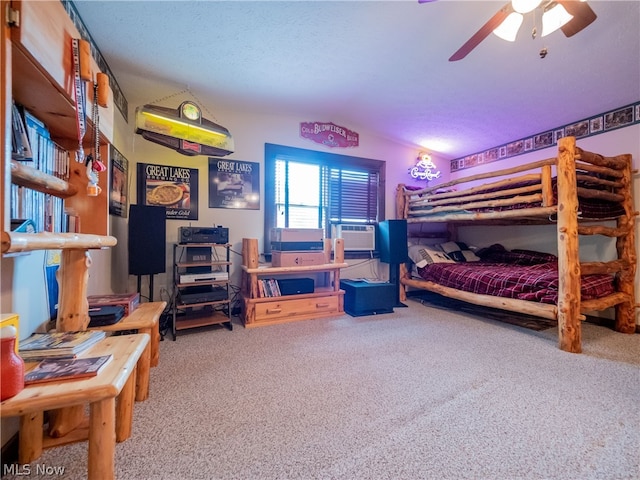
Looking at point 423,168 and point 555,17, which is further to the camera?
point 423,168

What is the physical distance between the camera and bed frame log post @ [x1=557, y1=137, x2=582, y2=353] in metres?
2.02

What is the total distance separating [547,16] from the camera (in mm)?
1494

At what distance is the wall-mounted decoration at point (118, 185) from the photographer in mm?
2083

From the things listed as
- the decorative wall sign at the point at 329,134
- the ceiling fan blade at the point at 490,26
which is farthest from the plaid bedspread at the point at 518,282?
the decorative wall sign at the point at 329,134

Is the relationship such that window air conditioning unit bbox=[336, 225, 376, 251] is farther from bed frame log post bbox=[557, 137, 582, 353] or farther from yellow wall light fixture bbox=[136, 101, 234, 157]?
bed frame log post bbox=[557, 137, 582, 353]

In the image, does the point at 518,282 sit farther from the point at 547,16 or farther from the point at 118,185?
the point at 118,185

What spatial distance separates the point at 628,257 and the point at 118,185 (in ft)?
15.5

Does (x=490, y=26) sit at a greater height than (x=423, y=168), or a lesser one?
greater

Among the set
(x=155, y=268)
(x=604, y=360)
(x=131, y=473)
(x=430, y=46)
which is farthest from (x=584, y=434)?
(x=155, y=268)

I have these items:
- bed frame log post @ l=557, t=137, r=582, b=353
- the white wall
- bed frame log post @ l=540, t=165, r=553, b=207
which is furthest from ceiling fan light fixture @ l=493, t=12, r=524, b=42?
the white wall

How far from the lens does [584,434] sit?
3.78 feet

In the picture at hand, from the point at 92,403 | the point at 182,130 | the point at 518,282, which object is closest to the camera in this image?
the point at 92,403

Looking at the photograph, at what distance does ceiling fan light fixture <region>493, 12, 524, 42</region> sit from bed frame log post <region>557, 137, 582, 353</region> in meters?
0.98

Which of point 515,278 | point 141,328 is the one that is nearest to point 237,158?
point 141,328
